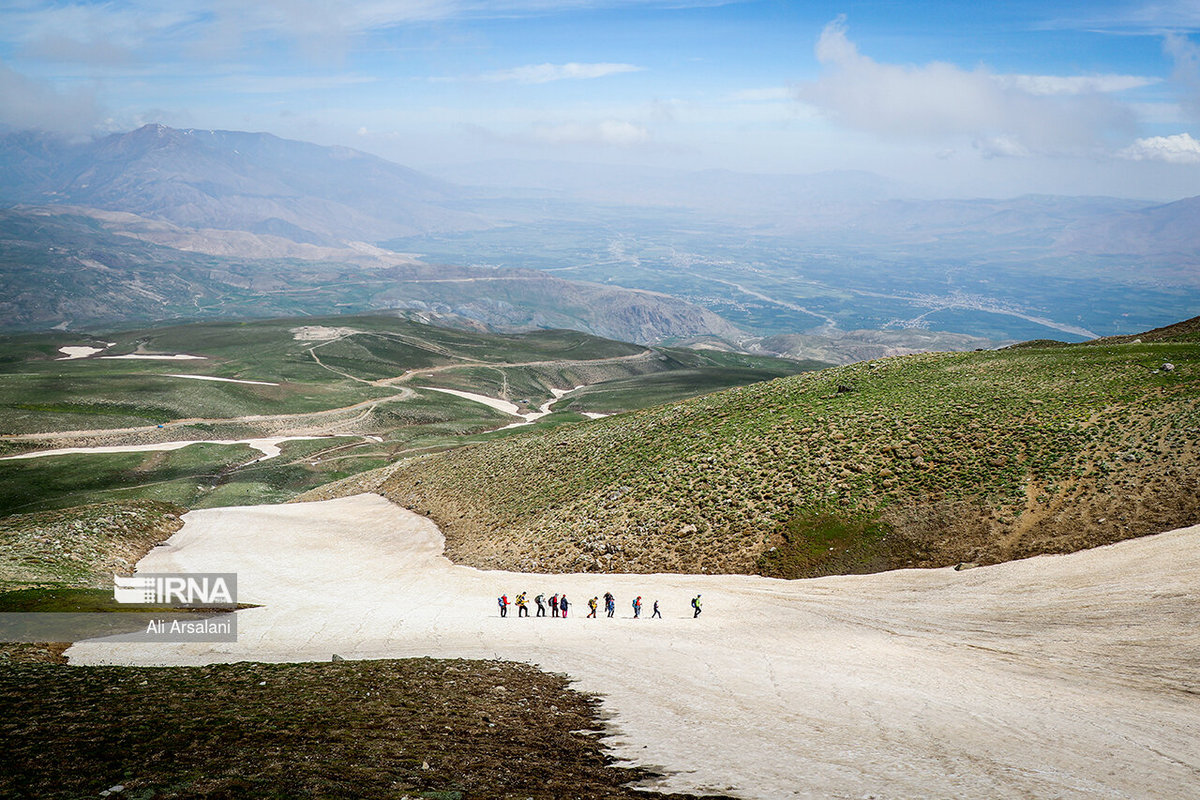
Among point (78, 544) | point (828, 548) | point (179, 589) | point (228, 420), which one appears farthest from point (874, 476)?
point (228, 420)

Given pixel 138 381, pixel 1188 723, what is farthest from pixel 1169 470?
pixel 138 381

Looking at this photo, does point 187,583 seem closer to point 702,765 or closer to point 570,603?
point 570,603

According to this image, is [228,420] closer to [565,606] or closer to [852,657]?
[565,606]

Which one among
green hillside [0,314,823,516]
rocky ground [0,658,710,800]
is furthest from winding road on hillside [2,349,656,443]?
rocky ground [0,658,710,800]

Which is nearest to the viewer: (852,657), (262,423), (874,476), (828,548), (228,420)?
(852,657)

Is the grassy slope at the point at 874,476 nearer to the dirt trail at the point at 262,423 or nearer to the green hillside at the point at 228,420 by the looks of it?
the green hillside at the point at 228,420

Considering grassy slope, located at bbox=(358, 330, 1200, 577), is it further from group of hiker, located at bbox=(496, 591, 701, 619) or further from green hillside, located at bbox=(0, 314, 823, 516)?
green hillside, located at bbox=(0, 314, 823, 516)
